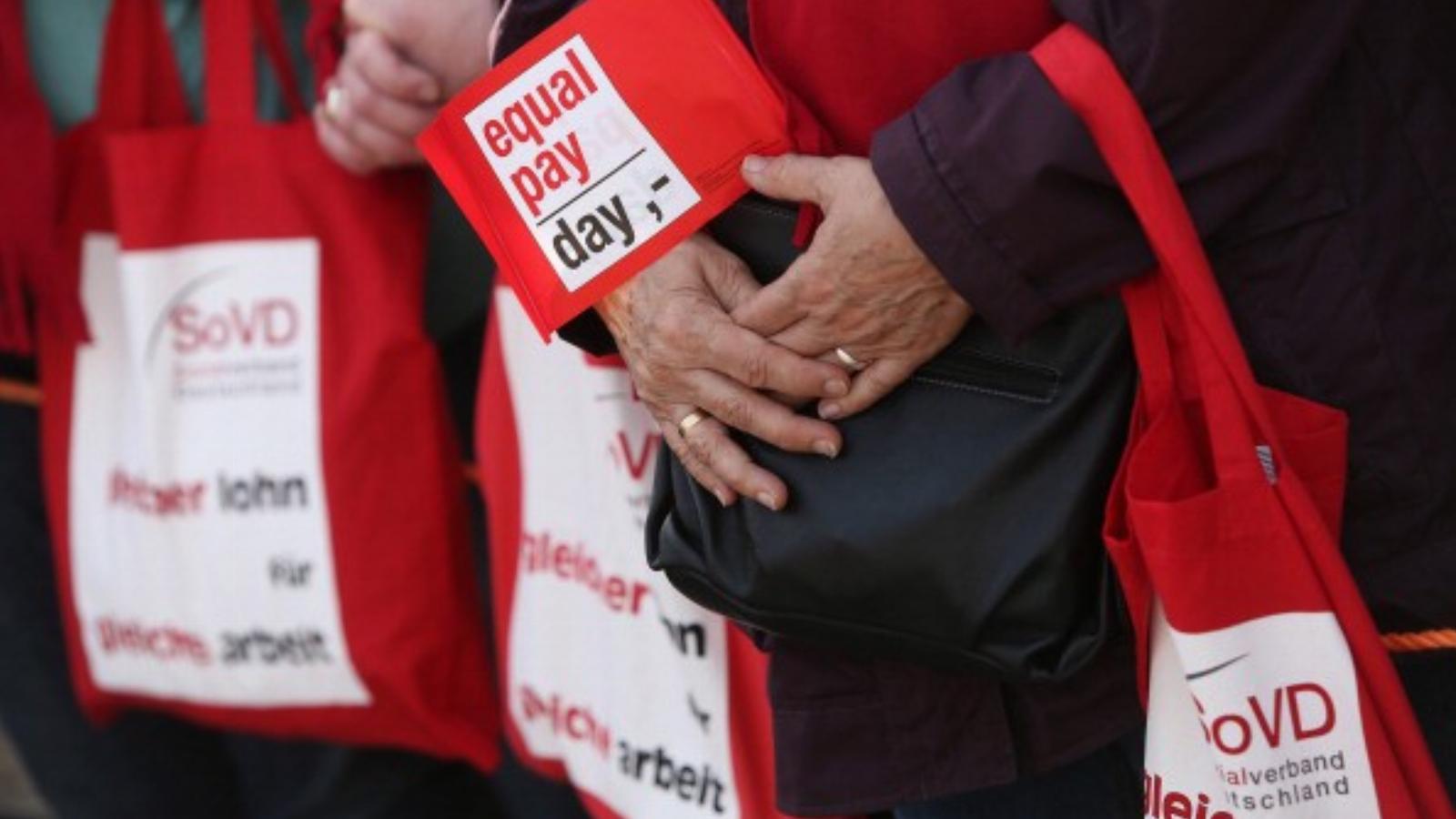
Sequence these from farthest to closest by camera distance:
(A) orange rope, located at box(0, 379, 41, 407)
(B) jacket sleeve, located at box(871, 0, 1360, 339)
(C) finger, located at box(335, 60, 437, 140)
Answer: (A) orange rope, located at box(0, 379, 41, 407) → (C) finger, located at box(335, 60, 437, 140) → (B) jacket sleeve, located at box(871, 0, 1360, 339)

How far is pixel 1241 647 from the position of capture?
1.40 metres

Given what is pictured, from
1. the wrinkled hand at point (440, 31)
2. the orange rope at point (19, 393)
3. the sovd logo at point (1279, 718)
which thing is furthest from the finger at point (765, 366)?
the orange rope at point (19, 393)

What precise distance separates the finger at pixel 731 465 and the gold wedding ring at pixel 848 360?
95mm

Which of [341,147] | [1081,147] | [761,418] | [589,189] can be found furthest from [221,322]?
[1081,147]

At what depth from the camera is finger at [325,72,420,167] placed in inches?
81.1

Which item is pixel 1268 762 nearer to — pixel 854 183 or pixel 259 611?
pixel 854 183

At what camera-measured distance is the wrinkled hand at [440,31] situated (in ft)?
6.44

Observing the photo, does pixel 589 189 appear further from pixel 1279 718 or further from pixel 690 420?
pixel 1279 718

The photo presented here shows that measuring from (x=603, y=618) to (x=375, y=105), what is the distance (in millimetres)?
515

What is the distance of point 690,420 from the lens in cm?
160

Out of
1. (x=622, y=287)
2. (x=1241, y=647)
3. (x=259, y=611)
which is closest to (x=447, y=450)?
(x=259, y=611)

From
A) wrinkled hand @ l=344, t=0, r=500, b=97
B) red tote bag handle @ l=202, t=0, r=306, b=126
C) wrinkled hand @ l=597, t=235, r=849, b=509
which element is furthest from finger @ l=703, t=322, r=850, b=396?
red tote bag handle @ l=202, t=0, r=306, b=126

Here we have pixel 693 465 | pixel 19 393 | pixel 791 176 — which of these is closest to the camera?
pixel 791 176

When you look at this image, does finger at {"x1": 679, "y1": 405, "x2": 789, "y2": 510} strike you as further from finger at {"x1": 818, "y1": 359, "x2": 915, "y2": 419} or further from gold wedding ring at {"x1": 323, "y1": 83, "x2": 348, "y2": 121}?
gold wedding ring at {"x1": 323, "y1": 83, "x2": 348, "y2": 121}
